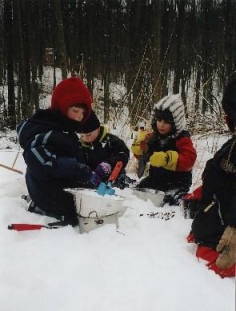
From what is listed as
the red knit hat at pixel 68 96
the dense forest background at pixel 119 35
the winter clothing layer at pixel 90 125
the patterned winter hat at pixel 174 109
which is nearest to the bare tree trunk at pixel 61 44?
the winter clothing layer at pixel 90 125

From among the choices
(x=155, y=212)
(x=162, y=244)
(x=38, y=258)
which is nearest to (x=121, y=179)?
(x=155, y=212)

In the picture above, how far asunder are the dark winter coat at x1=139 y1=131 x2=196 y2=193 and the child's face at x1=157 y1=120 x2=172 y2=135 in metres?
0.06

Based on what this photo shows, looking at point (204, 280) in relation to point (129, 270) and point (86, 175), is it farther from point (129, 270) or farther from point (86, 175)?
point (86, 175)

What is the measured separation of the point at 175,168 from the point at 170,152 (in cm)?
17

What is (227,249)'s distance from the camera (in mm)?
2125

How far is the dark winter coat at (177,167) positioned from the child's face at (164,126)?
0.19 feet

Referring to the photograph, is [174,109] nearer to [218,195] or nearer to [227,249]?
[218,195]

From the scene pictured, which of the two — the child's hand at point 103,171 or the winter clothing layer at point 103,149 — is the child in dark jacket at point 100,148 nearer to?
the winter clothing layer at point 103,149

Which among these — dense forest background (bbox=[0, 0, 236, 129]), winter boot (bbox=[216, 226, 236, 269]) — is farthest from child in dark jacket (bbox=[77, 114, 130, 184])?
dense forest background (bbox=[0, 0, 236, 129])

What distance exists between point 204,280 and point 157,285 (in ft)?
0.84

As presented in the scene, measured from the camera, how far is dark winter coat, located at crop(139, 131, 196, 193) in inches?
134

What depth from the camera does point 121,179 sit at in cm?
361

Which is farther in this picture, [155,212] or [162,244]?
[155,212]

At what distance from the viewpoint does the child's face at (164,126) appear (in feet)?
11.4
